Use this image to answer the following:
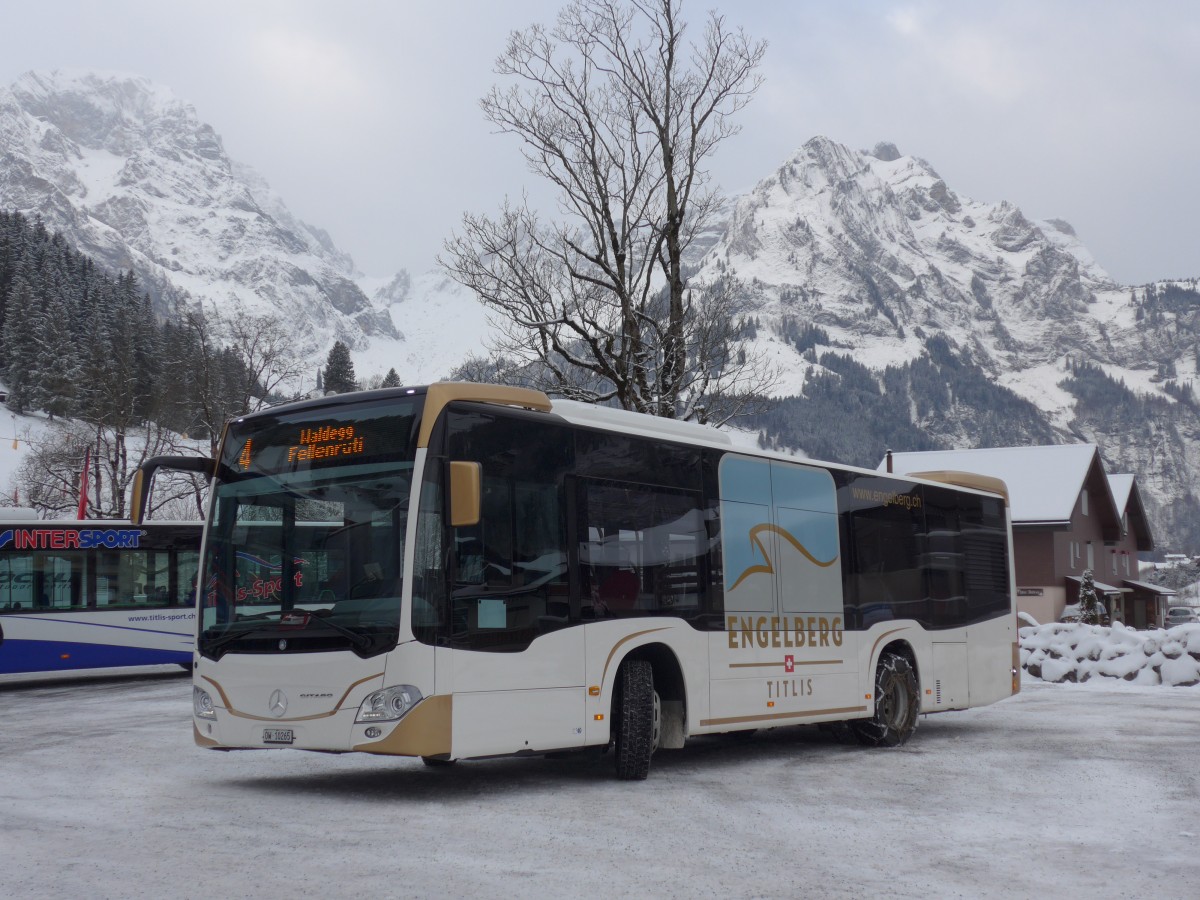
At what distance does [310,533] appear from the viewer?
957 centimetres

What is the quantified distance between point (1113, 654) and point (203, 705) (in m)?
19.0

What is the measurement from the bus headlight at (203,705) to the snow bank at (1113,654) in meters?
17.9

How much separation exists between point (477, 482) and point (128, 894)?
11.9ft

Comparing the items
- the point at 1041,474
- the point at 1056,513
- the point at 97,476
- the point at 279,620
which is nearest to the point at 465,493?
the point at 279,620

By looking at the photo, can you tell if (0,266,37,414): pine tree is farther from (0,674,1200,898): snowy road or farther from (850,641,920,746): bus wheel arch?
(850,641,920,746): bus wheel arch

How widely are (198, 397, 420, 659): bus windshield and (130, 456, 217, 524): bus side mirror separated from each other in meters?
0.30

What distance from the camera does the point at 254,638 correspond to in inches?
385

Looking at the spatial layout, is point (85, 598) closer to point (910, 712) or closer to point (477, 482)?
point (910, 712)

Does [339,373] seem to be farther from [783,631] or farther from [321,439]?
[321,439]

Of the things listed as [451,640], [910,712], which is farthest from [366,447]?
[910,712]

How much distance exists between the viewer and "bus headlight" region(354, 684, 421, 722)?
910cm

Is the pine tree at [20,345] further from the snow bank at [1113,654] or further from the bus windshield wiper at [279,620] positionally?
the bus windshield wiper at [279,620]

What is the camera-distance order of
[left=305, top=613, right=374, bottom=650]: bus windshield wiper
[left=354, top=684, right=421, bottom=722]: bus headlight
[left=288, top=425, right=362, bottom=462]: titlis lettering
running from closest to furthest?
1. [left=354, top=684, right=421, bottom=722]: bus headlight
2. [left=305, top=613, right=374, bottom=650]: bus windshield wiper
3. [left=288, top=425, right=362, bottom=462]: titlis lettering

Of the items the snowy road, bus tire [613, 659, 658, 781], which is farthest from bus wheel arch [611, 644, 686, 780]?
the snowy road
